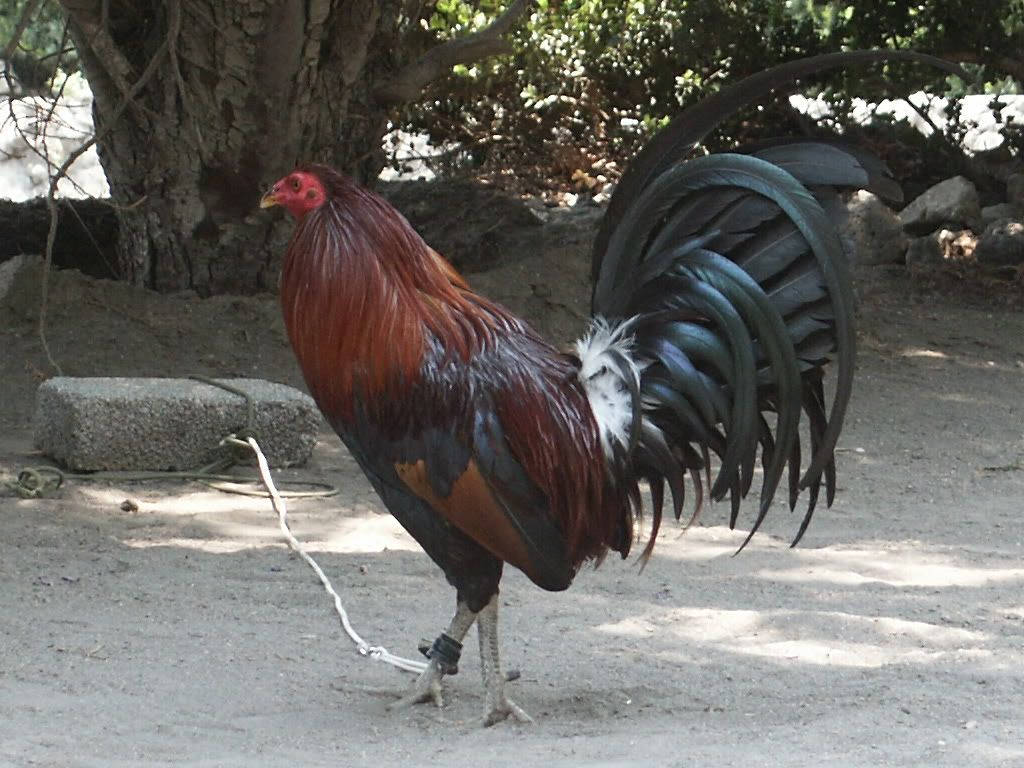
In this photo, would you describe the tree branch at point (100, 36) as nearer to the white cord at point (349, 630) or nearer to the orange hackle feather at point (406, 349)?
the white cord at point (349, 630)

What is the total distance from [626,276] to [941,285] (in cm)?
805

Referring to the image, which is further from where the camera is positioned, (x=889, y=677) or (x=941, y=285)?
(x=941, y=285)

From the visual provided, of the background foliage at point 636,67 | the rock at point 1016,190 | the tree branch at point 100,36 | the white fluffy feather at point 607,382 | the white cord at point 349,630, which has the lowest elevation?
the white cord at point 349,630

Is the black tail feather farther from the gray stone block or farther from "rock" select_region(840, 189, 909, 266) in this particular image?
"rock" select_region(840, 189, 909, 266)

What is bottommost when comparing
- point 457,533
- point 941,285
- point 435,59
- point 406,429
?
point 457,533

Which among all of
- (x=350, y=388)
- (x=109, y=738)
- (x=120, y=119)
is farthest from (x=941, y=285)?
(x=109, y=738)

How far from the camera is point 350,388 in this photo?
4.53 metres

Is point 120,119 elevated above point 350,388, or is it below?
above

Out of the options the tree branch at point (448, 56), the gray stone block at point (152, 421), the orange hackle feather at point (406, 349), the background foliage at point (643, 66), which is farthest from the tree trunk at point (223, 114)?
the orange hackle feather at point (406, 349)

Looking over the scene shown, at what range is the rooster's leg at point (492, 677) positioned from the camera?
460cm

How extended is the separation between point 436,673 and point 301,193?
1.67 meters

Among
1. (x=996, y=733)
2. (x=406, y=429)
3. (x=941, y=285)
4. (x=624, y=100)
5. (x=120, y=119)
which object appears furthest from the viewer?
(x=624, y=100)

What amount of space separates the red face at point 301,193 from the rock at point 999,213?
9427 millimetres

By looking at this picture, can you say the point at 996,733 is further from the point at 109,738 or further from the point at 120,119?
the point at 120,119
